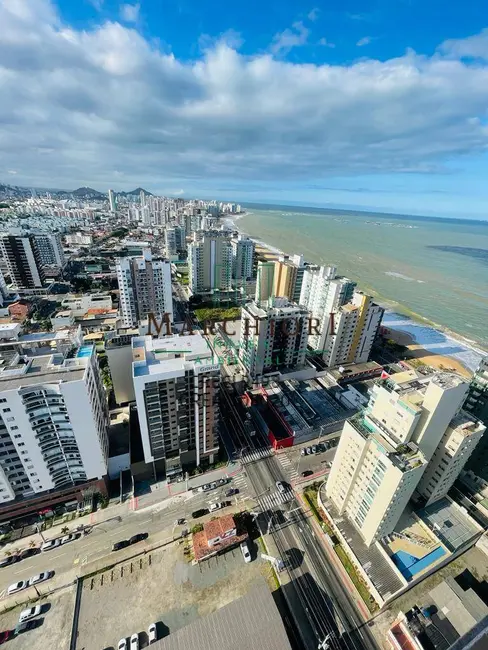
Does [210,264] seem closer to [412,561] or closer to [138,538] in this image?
[138,538]

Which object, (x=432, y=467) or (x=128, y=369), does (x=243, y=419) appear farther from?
(x=432, y=467)

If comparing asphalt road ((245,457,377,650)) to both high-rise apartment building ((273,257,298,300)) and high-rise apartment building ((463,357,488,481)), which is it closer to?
high-rise apartment building ((463,357,488,481))

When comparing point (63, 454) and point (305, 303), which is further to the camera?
point (305, 303)

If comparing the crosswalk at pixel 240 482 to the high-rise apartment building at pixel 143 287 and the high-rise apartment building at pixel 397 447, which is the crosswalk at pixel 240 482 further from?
the high-rise apartment building at pixel 143 287

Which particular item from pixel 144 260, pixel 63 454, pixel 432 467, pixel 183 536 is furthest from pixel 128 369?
pixel 432 467

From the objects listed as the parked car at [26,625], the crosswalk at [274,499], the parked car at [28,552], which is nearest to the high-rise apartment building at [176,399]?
the crosswalk at [274,499]

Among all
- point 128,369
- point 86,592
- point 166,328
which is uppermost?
point 128,369

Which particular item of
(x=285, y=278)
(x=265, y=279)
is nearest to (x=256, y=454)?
(x=285, y=278)
